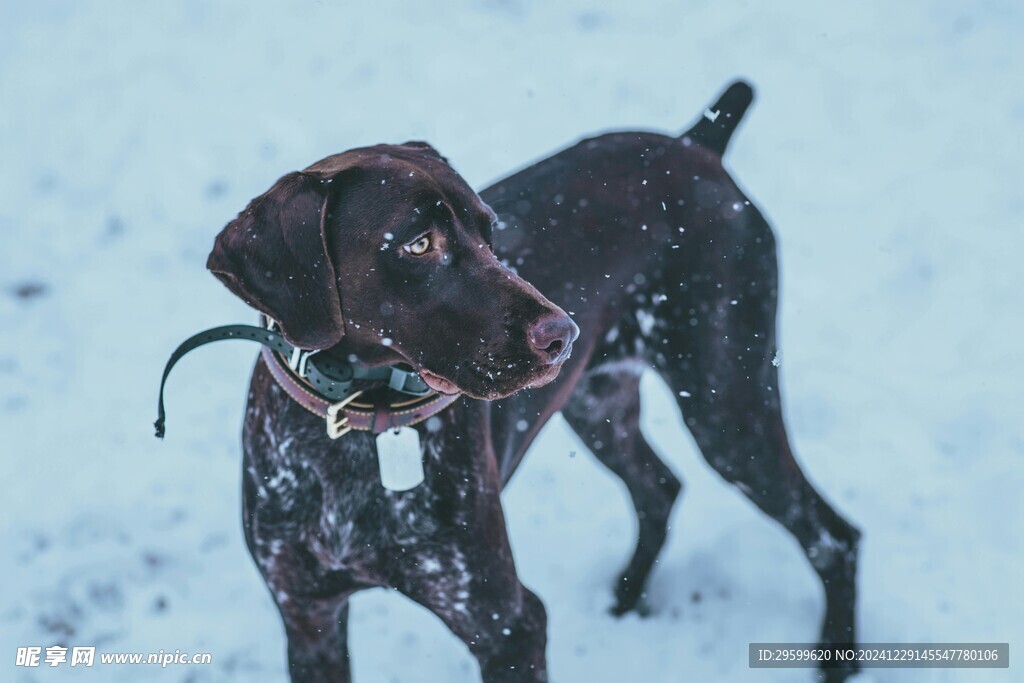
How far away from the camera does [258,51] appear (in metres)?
7.24

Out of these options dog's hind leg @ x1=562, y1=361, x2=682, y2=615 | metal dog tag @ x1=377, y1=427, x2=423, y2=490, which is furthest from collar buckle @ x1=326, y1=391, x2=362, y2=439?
dog's hind leg @ x1=562, y1=361, x2=682, y2=615

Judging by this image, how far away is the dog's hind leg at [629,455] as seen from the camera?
4070mm

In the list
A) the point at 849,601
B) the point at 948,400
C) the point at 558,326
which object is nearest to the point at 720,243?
the point at 558,326

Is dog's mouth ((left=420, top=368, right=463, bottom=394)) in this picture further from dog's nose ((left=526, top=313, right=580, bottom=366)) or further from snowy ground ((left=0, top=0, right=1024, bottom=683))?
snowy ground ((left=0, top=0, right=1024, bottom=683))

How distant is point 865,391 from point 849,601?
158cm

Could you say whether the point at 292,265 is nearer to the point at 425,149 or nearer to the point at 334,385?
the point at 334,385

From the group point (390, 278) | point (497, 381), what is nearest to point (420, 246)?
point (390, 278)

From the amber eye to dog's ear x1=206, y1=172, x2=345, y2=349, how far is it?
0.21 m

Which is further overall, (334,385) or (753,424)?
(753,424)

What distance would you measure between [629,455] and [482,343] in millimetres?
1754

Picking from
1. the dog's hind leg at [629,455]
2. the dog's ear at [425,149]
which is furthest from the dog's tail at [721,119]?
the dog's ear at [425,149]

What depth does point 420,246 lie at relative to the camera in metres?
2.77

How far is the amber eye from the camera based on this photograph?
2750mm

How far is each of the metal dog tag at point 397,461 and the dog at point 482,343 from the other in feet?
0.13
